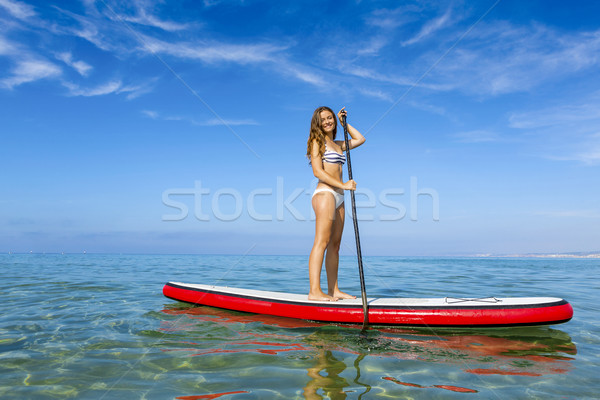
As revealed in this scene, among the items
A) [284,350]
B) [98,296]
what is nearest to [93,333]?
[284,350]

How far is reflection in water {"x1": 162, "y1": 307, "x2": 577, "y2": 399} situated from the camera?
111 inches

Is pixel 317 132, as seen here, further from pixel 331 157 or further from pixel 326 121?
pixel 331 157

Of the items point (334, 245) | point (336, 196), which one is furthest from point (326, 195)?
point (334, 245)

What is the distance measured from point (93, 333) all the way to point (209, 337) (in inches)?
51.9

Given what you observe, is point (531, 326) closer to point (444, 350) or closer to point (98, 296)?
point (444, 350)

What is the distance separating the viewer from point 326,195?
4801 mm

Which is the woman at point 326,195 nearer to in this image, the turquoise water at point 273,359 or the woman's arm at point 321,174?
the woman's arm at point 321,174

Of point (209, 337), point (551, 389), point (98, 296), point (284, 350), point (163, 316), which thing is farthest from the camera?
point (98, 296)

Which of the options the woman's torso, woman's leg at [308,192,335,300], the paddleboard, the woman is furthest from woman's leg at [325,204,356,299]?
the paddleboard

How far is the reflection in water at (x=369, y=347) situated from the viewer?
2816 millimetres

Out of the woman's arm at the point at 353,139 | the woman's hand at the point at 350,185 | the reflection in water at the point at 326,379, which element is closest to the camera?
the reflection in water at the point at 326,379

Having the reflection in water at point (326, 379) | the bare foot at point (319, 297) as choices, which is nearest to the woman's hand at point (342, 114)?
the bare foot at point (319, 297)

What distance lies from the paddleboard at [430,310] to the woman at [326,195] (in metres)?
0.28

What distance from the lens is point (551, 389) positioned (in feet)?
8.61
